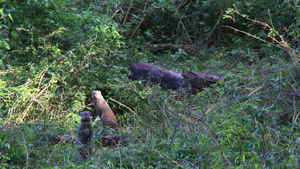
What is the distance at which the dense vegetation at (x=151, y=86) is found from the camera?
4.70 m

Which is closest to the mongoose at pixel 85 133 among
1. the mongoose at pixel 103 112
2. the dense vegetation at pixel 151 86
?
the dense vegetation at pixel 151 86

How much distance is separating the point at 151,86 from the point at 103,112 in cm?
123

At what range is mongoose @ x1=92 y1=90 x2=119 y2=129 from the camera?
21.6 ft

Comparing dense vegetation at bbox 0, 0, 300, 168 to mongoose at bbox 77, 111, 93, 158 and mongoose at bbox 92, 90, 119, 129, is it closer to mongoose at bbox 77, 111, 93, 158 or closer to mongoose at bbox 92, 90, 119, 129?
mongoose at bbox 77, 111, 93, 158

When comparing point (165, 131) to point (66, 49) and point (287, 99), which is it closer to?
point (287, 99)

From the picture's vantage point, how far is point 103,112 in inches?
263

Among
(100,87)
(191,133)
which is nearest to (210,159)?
(191,133)

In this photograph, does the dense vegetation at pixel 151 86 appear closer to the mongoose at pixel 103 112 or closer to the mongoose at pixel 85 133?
the mongoose at pixel 85 133

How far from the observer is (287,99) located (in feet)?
18.1

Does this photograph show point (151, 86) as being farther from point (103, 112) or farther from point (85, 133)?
point (85, 133)

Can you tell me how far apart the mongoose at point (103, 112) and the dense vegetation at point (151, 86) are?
0.22 metres

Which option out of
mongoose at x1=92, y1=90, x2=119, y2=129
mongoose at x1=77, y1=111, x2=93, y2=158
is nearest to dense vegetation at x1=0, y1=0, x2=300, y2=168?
mongoose at x1=77, y1=111, x2=93, y2=158

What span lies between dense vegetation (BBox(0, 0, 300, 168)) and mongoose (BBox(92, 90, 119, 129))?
0.72ft

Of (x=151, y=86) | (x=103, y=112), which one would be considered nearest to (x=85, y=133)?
(x=103, y=112)
